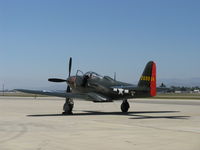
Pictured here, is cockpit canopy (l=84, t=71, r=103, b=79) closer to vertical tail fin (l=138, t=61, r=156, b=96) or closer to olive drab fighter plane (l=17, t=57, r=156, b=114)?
olive drab fighter plane (l=17, t=57, r=156, b=114)

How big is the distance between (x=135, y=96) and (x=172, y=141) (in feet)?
41.0

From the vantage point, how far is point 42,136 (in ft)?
40.3

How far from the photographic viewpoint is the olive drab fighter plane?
23.5 metres

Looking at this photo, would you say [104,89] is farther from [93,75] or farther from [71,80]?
[71,80]

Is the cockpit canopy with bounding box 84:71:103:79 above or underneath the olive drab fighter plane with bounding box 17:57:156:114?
above

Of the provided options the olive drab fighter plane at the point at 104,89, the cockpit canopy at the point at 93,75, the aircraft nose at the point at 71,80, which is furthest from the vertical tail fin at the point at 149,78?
the aircraft nose at the point at 71,80

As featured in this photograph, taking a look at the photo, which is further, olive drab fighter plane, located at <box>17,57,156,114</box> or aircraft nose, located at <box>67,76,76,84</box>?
aircraft nose, located at <box>67,76,76,84</box>

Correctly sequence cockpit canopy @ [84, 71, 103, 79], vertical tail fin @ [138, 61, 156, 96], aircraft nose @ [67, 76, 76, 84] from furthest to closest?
aircraft nose @ [67, 76, 76, 84] < cockpit canopy @ [84, 71, 103, 79] < vertical tail fin @ [138, 61, 156, 96]

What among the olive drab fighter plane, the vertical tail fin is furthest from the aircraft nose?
the vertical tail fin

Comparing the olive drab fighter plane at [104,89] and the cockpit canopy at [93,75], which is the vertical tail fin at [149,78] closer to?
the olive drab fighter plane at [104,89]

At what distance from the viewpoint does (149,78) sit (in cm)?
2370

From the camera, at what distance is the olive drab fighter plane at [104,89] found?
924 inches

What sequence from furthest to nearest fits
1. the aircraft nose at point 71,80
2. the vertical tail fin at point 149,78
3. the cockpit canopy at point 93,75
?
the aircraft nose at point 71,80 < the cockpit canopy at point 93,75 < the vertical tail fin at point 149,78

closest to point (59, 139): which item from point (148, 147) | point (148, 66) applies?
point (148, 147)
